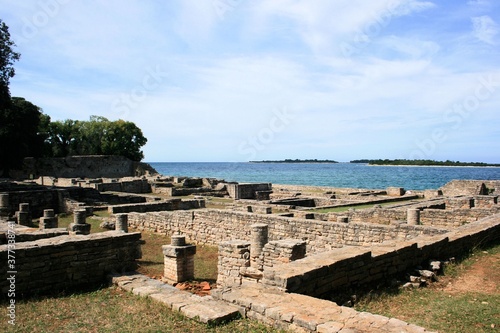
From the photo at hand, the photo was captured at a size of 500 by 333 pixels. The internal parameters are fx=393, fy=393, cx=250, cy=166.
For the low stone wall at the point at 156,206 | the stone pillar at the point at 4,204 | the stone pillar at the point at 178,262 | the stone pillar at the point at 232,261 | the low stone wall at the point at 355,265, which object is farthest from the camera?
the low stone wall at the point at 156,206

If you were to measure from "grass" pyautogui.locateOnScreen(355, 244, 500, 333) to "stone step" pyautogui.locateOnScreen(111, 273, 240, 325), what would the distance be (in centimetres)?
209

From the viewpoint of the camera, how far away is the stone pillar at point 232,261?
8.95 meters

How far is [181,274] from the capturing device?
919 centimetres

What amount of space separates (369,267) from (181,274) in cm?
443

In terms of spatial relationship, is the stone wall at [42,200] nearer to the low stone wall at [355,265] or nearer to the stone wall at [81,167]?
the low stone wall at [355,265]

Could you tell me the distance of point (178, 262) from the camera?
9109 mm

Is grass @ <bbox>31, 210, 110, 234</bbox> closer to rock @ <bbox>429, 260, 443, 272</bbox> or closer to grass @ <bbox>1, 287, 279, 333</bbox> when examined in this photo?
grass @ <bbox>1, 287, 279, 333</bbox>

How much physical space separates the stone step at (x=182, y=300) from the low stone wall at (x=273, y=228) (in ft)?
20.7

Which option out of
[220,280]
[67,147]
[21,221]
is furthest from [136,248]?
[67,147]

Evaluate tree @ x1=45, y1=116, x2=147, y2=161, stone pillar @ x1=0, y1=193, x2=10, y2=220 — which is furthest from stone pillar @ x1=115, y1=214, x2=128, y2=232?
tree @ x1=45, y1=116, x2=147, y2=161

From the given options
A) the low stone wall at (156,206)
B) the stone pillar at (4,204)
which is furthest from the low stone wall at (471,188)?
the stone pillar at (4,204)

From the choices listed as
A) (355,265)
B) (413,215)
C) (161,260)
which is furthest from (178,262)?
(413,215)

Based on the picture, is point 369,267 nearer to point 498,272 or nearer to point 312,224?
point 498,272

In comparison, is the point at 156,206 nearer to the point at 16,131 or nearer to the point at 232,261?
the point at 232,261
